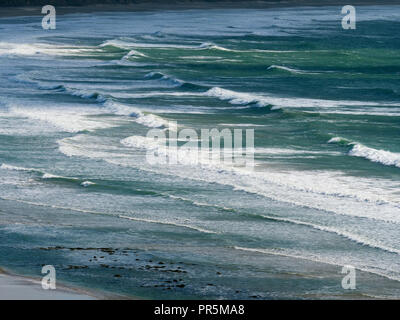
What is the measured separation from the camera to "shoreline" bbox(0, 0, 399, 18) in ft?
341

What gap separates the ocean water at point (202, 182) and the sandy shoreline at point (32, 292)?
48 cm

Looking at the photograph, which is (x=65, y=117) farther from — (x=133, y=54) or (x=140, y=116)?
(x=133, y=54)

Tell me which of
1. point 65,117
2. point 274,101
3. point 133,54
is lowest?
point 274,101

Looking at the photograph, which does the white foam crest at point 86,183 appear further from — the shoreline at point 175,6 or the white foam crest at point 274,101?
the shoreline at point 175,6

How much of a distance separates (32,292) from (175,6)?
100 m

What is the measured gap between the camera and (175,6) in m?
114

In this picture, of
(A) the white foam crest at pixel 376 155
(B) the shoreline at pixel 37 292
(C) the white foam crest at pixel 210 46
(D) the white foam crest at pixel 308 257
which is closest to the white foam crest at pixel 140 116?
(A) the white foam crest at pixel 376 155

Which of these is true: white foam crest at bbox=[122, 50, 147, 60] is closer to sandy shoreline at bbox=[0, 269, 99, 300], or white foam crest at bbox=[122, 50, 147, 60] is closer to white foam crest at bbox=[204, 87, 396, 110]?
white foam crest at bbox=[204, 87, 396, 110]

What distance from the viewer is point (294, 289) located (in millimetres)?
15664

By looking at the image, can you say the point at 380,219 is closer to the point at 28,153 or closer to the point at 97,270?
the point at 97,270

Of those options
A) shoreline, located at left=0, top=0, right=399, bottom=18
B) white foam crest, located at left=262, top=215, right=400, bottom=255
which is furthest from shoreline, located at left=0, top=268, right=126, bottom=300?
shoreline, located at left=0, top=0, right=399, bottom=18

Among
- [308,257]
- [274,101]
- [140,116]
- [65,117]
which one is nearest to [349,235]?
[308,257]

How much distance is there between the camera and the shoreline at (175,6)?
4087 inches
